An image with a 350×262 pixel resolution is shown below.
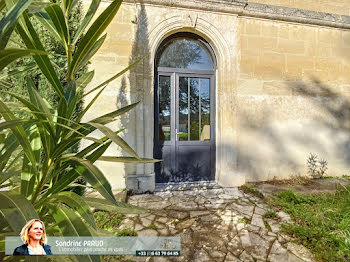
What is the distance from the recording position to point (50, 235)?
0.79 m

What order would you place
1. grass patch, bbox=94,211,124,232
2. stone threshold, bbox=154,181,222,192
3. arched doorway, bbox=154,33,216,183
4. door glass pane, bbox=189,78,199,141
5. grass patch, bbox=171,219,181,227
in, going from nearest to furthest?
grass patch, bbox=94,211,124,232
grass patch, bbox=171,219,181,227
stone threshold, bbox=154,181,222,192
arched doorway, bbox=154,33,216,183
door glass pane, bbox=189,78,199,141

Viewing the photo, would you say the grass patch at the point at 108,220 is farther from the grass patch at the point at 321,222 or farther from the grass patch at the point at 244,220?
the grass patch at the point at 321,222

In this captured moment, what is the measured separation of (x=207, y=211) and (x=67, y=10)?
2.62 meters

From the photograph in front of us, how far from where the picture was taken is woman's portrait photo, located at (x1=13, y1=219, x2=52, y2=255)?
624 millimetres

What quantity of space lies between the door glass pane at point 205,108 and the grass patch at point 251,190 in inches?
49.3

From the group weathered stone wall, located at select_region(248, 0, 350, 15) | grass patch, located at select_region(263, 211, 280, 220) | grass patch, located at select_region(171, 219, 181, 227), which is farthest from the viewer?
weathered stone wall, located at select_region(248, 0, 350, 15)

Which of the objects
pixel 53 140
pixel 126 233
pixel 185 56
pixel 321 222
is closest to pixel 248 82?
pixel 185 56

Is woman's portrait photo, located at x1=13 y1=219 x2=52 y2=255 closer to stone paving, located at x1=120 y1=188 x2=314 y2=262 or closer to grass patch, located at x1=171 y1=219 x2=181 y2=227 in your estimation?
stone paving, located at x1=120 y1=188 x2=314 y2=262

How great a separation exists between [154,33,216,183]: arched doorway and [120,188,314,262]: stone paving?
0.72m

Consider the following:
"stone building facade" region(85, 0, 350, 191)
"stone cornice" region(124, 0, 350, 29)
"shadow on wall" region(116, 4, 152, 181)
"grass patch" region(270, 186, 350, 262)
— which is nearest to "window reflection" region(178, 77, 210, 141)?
"stone building facade" region(85, 0, 350, 191)

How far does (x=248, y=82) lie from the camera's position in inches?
144

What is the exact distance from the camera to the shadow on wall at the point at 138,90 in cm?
316

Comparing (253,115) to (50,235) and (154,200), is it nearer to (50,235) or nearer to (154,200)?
(154,200)

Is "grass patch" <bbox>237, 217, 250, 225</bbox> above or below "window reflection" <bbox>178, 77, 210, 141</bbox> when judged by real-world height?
below
